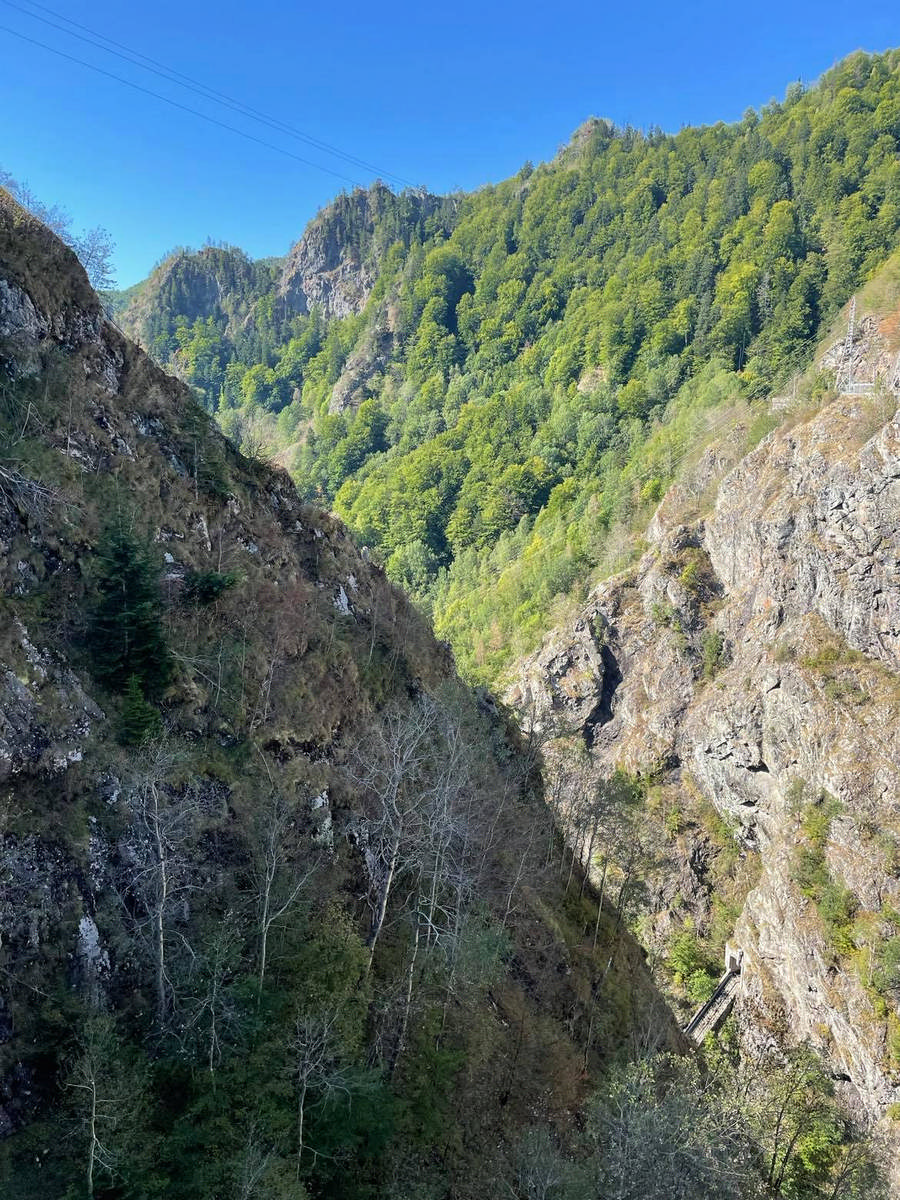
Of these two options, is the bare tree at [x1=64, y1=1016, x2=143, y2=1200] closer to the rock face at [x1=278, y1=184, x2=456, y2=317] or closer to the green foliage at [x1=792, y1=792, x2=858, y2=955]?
the green foliage at [x1=792, y1=792, x2=858, y2=955]

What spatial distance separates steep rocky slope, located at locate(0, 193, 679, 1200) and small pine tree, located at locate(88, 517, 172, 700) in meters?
0.24

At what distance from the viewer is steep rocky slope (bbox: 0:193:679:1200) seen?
613 inches

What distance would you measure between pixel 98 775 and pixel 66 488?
11.4 metres

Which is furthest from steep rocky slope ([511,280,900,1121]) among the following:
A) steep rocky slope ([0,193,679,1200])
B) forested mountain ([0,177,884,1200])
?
steep rocky slope ([0,193,679,1200])

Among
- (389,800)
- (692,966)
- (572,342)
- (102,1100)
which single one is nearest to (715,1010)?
(692,966)

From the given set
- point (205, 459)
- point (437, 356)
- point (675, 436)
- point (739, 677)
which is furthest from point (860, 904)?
point (437, 356)

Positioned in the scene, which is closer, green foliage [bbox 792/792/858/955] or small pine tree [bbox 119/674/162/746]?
small pine tree [bbox 119/674/162/746]

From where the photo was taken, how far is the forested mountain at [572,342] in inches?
3930

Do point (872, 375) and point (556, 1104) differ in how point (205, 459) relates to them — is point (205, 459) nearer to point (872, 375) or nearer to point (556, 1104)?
point (556, 1104)

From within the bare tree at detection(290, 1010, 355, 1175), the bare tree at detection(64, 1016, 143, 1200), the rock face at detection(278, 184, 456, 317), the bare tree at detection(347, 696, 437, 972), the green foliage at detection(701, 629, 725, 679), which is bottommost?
the bare tree at detection(64, 1016, 143, 1200)

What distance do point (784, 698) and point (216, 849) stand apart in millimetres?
50852

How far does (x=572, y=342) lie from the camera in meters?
129

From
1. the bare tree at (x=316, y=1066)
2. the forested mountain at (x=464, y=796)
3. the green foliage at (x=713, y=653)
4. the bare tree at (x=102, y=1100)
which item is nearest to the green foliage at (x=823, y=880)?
the forested mountain at (x=464, y=796)

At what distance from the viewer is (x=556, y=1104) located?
2617 cm
